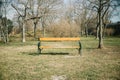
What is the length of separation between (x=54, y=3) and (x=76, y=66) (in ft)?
110

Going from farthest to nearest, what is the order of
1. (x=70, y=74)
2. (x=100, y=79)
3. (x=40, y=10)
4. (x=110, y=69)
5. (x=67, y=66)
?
(x=40, y=10) → (x=67, y=66) → (x=110, y=69) → (x=70, y=74) → (x=100, y=79)

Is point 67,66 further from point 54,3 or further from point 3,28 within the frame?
point 54,3

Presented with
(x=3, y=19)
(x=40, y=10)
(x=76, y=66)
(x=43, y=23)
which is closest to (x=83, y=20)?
(x=43, y=23)

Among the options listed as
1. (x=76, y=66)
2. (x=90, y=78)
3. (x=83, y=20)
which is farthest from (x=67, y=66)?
(x=83, y=20)

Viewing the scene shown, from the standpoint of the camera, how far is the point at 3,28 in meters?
32.3

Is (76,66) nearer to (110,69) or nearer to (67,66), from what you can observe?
(67,66)

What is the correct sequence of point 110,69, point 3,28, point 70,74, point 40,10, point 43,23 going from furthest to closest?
1. point 43,23
2. point 40,10
3. point 3,28
4. point 110,69
5. point 70,74

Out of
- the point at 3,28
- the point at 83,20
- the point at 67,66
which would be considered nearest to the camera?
the point at 67,66

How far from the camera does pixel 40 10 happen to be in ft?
136

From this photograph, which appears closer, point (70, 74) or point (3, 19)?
point (70, 74)

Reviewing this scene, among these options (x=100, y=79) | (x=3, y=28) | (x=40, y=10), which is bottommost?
(x=100, y=79)

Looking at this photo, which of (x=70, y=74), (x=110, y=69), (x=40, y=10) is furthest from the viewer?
(x=40, y=10)

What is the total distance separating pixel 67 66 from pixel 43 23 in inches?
1501

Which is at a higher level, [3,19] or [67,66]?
[3,19]
